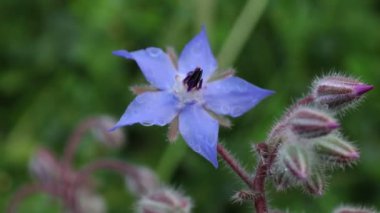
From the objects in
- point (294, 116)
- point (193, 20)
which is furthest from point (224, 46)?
point (294, 116)

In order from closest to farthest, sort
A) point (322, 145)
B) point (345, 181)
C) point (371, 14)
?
point (322, 145), point (345, 181), point (371, 14)

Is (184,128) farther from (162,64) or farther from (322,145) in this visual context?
(322,145)

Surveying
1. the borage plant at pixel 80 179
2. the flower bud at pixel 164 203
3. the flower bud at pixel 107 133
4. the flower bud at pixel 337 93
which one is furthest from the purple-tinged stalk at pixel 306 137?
the flower bud at pixel 107 133

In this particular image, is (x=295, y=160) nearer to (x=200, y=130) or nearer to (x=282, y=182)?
(x=282, y=182)

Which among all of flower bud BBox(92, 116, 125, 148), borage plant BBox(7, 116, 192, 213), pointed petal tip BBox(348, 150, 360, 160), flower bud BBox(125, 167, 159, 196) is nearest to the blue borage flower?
pointed petal tip BBox(348, 150, 360, 160)

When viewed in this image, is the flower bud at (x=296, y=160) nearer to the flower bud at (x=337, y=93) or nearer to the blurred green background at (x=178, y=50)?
the flower bud at (x=337, y=93)

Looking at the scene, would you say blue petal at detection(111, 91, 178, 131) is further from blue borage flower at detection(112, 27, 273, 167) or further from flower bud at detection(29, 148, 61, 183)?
flower bud at detection(29, 148, 61, 183)

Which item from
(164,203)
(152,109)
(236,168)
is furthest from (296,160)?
(164,203)
